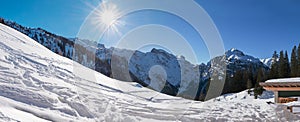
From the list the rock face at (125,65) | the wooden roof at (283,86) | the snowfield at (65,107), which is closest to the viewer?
the snowfield at (65,107)

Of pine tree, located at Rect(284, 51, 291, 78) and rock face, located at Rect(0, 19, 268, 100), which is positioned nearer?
rock face, located at Rect(0, 19, 268, 100)

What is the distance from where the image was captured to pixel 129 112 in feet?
14.3

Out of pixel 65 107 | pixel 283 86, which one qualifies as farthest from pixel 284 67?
pixel 65 107

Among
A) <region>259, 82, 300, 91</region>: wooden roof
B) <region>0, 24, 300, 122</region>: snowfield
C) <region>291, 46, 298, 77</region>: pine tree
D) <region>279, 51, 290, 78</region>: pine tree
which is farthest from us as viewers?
<region>279, 51, 290, 78</region>: pine tree

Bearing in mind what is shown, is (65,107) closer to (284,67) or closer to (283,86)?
(283,86)

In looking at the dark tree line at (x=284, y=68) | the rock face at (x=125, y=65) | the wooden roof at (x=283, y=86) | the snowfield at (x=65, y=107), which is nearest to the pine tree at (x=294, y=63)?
the dark tree line at (x=284, y=68)

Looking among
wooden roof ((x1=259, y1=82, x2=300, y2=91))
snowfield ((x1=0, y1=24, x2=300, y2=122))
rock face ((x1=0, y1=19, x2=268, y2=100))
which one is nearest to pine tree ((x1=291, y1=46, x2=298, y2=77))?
rock face ((x1=0, y1=19, x2=268, y2=100))

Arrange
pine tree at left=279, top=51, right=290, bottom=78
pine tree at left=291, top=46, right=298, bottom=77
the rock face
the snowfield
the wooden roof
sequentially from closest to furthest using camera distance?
the snowfield → the rock face → the wooden roof → pine tree at left=291, top=46, right=298, bottom=77 → pine tree at left=279, top=51, right=290, bottom=78

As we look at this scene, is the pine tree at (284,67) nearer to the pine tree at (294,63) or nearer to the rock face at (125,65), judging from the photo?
the pine tree at (294,63)

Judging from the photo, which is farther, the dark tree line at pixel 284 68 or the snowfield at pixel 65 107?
the dark tree line at pixel 284 68

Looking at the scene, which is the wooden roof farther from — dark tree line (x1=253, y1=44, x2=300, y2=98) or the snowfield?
dark tree line (x1=253, y1=44, x2=300, y2=98)

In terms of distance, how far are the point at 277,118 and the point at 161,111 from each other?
238 centimetres

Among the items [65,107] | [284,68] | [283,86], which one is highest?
[284,68]

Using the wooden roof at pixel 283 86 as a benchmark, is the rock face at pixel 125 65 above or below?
above
